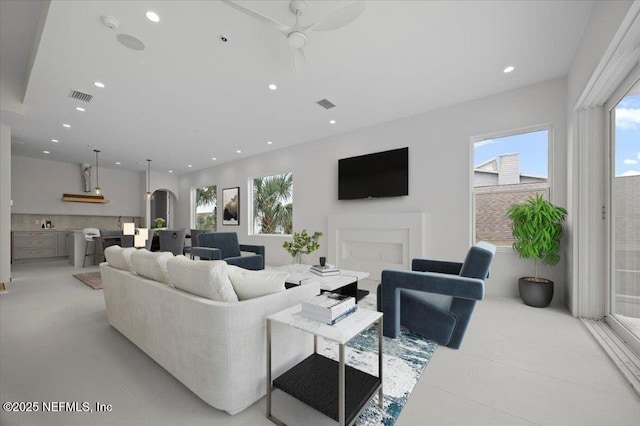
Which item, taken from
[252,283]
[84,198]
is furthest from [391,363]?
[84,198]

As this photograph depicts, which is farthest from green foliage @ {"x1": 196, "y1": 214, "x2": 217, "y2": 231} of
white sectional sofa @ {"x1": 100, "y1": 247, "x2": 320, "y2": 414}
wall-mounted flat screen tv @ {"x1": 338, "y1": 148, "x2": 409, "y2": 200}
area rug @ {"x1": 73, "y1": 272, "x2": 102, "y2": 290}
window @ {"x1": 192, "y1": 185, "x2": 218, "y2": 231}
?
white sectional sofa @ {"x1": 100, "y1": 247, "x2": 320, "y2": 414}

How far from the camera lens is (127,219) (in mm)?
9656

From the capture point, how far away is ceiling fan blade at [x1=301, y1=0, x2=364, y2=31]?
1.81 meters

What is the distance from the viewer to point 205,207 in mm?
9328

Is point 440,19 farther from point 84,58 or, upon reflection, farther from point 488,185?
point 84,58

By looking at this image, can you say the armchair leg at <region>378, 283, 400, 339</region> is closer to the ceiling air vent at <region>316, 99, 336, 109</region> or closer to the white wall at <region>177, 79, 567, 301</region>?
the white wall at <region>177, 79, 567, 301</region>

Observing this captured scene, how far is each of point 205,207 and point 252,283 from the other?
8.43 m

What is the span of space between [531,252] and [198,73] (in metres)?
4.73

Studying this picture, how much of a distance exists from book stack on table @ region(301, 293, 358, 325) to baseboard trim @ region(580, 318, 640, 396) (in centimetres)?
197

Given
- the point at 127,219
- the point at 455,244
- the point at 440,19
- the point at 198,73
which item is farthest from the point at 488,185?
the point at 127,219

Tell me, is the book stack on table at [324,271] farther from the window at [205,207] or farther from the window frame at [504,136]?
the window at [205,207]

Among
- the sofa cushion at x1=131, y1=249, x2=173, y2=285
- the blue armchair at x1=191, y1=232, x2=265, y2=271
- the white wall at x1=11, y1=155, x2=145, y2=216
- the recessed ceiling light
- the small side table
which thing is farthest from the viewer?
the white wall at x1=11, y1=155, x2=145, y2=216

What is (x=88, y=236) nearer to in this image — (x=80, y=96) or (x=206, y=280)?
(x=80, y=96)

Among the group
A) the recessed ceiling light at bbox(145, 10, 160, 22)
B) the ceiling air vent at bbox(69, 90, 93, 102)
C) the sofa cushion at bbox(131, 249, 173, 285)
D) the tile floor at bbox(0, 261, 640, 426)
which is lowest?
the tile floor at bbox(0, 261, 640, 426)
